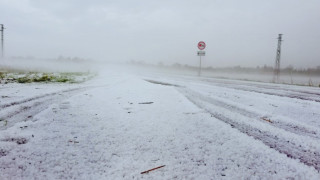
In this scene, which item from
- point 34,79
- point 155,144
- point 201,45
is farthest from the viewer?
point 201,45

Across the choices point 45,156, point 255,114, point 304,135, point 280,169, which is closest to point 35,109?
point 45,156

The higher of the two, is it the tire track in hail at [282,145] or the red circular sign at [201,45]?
the red circular sign at [201,45]

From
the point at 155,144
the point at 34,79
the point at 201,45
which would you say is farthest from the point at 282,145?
the point at 201,45

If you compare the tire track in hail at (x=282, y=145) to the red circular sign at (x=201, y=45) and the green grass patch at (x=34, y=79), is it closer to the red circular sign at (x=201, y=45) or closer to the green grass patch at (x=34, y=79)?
the green grass patch at (x=34, y=79)

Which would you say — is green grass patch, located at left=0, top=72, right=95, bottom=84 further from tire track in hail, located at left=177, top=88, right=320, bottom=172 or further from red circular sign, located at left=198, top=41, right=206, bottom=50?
red circular sign, located at left=198, top=41, right=206, bottom=50

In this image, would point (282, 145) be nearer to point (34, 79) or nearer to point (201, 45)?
point (34, 79)

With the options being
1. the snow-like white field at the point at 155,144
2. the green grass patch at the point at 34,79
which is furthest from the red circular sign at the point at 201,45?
the snow-like white field at the point at 155,144

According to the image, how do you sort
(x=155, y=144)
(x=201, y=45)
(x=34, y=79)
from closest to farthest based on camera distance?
1. (x=155, y=144)
2. (x=34, y=79)
3. (x=201, y=45)

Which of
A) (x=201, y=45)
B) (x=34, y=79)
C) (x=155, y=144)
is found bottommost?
(x=155, y=144)

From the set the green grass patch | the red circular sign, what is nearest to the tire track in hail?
the green grass patch

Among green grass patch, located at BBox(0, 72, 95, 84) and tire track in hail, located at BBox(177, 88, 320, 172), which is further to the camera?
green grass patch, located at BBox(0, 72, 95, 84)

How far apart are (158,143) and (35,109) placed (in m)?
2.53

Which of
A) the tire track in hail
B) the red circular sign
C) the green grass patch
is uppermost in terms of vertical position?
the red circular sign

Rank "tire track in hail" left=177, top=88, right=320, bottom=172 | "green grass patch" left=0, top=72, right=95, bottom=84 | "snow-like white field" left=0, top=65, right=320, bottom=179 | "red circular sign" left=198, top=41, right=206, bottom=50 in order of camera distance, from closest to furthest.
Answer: "snow-like white field" left=0, top=65, right=320, bottom=179 < "tire track in hail" left=177, top=88, right=320, bottom=172 < "green grass patch" left=0, top=72, right=95, bottom=84 < "red circular sign" left=198, top=41, right=206, bottom=50
